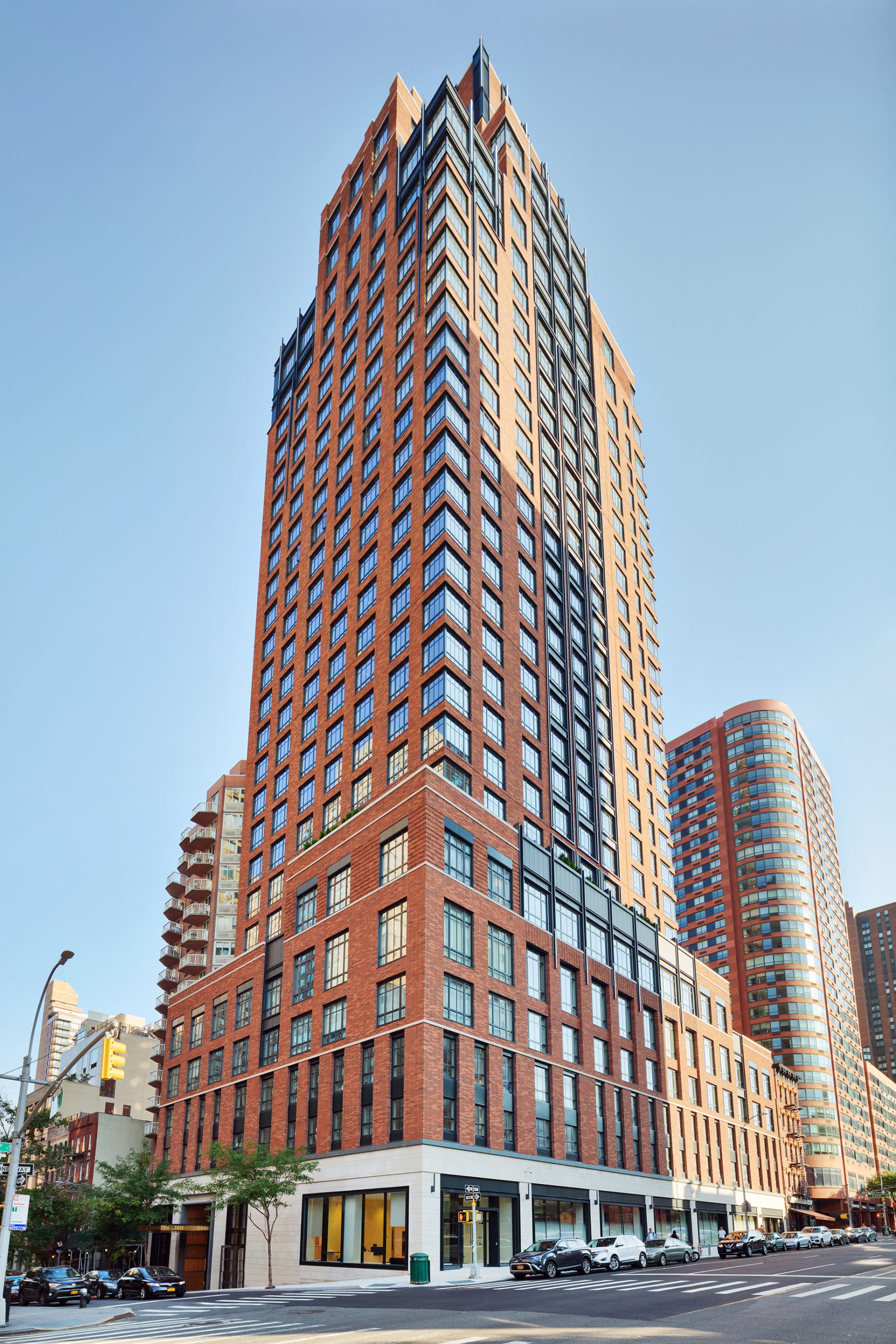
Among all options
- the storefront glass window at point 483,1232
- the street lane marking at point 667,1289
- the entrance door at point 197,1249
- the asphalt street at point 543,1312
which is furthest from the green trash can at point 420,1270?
the entrance door at point 197,1249

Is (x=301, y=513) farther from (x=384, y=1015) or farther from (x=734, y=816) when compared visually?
(x=734, y=816)

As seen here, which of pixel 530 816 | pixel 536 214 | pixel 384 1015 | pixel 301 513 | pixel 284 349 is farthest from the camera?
pixel 284 349

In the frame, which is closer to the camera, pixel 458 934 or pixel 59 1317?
pixel 59 1317

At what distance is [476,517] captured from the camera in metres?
71.9

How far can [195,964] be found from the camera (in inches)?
3895

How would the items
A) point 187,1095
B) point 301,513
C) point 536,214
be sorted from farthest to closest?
point 536,214, point 301,513, point 187,1095

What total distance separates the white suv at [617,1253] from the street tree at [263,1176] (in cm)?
1552

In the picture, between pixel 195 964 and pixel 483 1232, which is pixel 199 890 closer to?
pixel 195 964

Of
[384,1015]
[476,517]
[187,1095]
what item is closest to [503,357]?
[476,517]

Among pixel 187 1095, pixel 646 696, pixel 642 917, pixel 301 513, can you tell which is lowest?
pixel 187 1095

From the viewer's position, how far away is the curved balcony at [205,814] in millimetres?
105125

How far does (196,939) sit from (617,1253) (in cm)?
6223

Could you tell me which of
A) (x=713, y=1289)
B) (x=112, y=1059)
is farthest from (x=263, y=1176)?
(x=112, y=1059)

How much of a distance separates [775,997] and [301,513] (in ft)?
370
